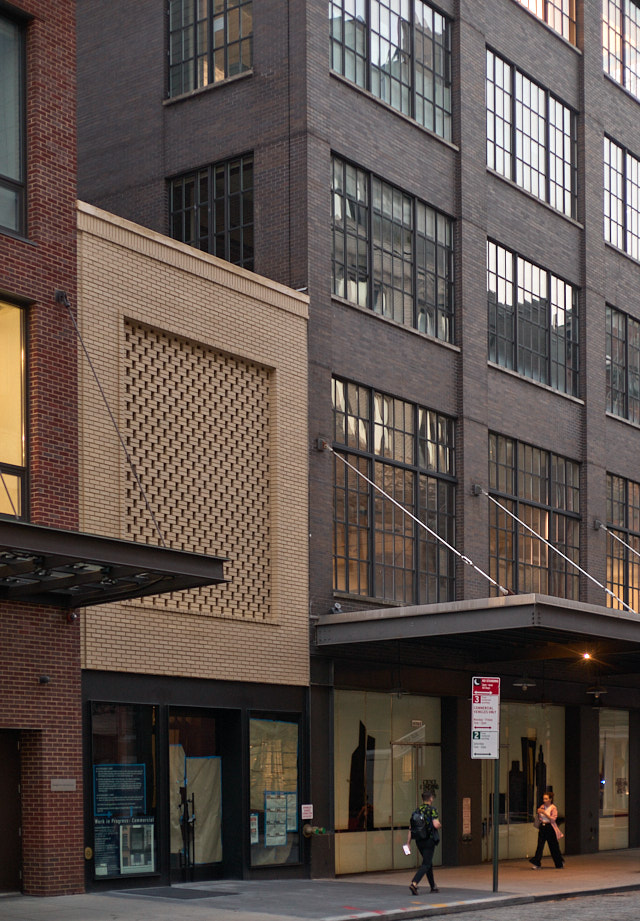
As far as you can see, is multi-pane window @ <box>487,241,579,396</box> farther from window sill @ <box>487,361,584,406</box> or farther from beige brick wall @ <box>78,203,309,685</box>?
beige brick wall @ <box>78,203,309,685</box>

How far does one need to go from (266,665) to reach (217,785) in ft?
6.76

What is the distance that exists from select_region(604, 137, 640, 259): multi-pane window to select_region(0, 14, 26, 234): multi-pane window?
1907cm

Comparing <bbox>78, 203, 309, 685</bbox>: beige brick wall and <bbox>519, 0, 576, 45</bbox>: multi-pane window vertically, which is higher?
<bbox>519, 0, 576, 45</bbox>: multi-pane window

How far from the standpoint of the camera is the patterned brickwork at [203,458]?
67.9 feet

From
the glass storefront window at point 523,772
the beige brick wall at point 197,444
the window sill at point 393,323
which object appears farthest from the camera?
the glass storefront window at point 523,772

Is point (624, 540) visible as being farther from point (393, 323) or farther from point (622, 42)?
point (622, 42)

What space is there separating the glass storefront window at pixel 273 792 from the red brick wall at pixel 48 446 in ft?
13.5

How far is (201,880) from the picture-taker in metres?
21.2

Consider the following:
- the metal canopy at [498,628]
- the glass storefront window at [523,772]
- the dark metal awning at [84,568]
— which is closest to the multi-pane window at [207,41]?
the metal canopy at [498,628]

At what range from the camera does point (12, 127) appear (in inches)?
751

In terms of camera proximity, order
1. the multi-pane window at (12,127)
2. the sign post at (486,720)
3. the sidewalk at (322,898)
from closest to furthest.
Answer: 1. the sidewalk at (322,898)
2. the multi-pane window at (12,127)
3. the sign post at (486,720)

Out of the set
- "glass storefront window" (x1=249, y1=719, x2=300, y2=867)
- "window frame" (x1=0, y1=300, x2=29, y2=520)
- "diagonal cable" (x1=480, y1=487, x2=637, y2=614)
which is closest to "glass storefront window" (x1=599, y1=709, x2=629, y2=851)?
"diagonal cable" (x1=480, y1=487, x2=637, y2=614)

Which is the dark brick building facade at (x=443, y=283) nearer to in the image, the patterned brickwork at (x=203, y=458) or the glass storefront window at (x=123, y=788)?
the patterned brickwork at (x=203, y=458)

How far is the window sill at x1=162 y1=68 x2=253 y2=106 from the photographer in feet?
83.1
